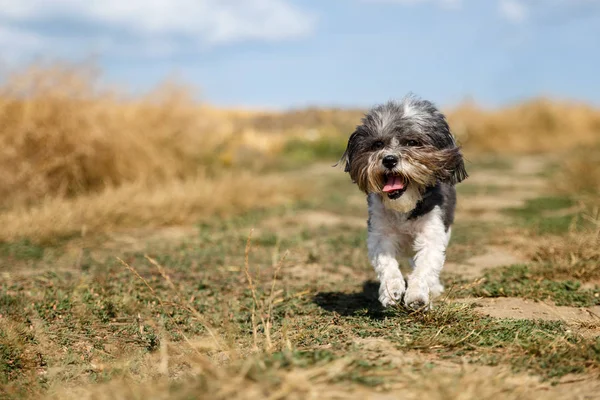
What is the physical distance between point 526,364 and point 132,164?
836 centimetres

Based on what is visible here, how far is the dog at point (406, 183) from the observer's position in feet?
14.3

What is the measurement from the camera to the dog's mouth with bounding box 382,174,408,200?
4.46m

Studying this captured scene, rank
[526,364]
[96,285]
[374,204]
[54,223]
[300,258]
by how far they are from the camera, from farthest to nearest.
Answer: [54,223] → [300,258] → [96,285] → [374,204] → [526,364]

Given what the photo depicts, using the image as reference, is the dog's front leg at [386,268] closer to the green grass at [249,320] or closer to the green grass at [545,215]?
the green grass at [249,320]

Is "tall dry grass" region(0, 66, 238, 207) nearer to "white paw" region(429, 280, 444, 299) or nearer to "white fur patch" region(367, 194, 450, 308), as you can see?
"white fur patch" region(367, 194, 450, 308)

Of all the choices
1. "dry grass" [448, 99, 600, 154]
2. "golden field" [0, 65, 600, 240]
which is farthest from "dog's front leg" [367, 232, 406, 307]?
"dry grass" [448, 99, 600, 154]

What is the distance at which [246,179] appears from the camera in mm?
10984

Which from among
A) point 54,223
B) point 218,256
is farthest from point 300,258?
point 54,223

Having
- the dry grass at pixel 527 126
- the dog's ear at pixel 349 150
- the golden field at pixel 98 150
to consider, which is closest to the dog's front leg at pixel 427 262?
the dog's ear at pixel 349 150

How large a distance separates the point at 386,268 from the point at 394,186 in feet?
1.84

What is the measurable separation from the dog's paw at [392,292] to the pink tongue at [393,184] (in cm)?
61

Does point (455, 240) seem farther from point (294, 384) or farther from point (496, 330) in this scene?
point (294, 384)

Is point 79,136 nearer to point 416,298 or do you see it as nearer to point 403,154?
point 403,154

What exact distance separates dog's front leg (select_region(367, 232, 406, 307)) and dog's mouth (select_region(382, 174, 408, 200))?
1.26ft
